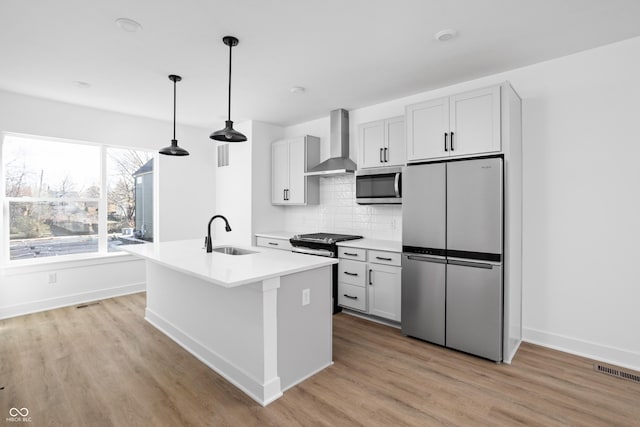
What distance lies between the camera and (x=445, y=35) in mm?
2541

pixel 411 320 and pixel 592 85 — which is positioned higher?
pixel 592 85

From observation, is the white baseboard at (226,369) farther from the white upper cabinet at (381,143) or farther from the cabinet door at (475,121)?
the white upper cabinet at (381,143)

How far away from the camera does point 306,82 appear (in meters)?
3.56

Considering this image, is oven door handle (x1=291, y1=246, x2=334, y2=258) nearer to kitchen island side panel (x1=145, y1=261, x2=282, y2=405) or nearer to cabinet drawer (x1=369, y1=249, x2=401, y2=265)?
cabinet drawer (x1=369, y1=249, x2=401, y2=265)

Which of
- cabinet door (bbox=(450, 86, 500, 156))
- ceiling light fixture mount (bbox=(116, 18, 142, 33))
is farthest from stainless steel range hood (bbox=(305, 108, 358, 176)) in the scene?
ceiling light fixture mount (bbox=(116, 18, 142, 33))

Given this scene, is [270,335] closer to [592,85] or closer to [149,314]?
[149,314]

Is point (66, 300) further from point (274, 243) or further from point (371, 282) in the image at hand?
point (371, 282)

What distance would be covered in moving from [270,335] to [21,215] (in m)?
4.02

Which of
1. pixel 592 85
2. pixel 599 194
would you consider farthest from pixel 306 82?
pixel 599 194

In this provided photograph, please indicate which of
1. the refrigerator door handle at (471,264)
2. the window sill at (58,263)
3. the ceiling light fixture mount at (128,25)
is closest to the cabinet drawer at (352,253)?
the refrigerator door handle at (471,264)

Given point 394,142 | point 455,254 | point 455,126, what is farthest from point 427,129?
point 455,254

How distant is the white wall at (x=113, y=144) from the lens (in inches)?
157

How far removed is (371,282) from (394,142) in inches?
64.9

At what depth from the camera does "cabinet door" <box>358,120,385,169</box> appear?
154 inches
